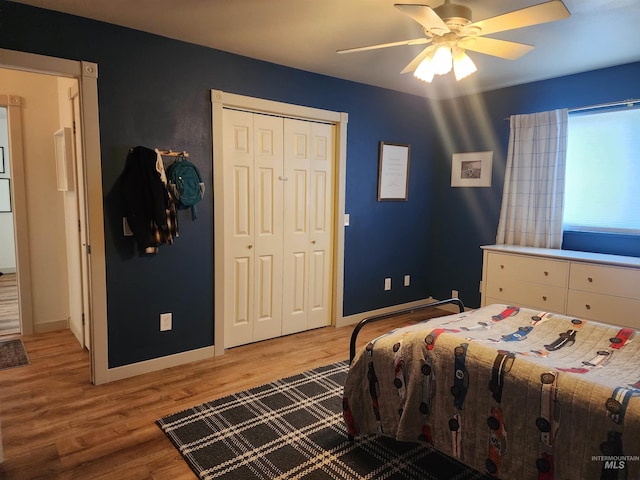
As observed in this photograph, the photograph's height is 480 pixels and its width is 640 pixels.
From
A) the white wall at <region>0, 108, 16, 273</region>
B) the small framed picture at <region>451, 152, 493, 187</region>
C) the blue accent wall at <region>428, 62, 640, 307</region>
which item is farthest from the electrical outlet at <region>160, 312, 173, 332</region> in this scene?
the white wall at <region>0, 108, 16, 273</region>

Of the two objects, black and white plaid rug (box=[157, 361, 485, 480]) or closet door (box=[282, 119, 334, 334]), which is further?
closet door (box=[282, 119, 334, 334])

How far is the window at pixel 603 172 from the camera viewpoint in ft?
11.5

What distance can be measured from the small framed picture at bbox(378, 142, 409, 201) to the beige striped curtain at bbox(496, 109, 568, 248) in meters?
1.05

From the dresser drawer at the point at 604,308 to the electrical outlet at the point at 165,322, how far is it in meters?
3.25

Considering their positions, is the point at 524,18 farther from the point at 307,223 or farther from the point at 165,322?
the point at 165,322

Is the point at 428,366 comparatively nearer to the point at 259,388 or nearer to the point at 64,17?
the point at 259,388

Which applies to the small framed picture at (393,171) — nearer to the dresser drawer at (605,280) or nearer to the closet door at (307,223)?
the closet door at (307,223)

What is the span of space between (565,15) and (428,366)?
64.7 inches

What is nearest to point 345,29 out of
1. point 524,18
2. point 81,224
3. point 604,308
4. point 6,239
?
point 524,18

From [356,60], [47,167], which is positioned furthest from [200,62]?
[47,167]

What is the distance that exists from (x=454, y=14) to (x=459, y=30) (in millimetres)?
124

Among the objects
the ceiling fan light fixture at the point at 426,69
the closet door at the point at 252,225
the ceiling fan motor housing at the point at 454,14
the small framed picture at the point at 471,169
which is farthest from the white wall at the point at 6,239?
the ceiling fan motor housing at the point at 454,14

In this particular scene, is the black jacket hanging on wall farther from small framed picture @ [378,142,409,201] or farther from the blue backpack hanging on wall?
small framed picture @ [378,142,409,201]

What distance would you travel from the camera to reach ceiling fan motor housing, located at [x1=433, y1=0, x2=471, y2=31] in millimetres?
1991
